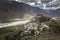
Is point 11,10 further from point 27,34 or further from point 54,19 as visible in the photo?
point 54,19

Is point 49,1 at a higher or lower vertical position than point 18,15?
higher

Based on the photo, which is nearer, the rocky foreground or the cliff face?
the rocky foreground

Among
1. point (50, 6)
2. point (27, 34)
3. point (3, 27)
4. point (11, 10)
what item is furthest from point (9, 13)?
point (50, 6)

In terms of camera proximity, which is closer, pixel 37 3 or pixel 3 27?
pixel 3 27

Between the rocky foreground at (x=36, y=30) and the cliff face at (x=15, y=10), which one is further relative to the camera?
the cliff face at (x=15, y=10)

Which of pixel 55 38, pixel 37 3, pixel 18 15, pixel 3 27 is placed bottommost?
pixel 55 38

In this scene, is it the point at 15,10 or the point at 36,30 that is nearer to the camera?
the point at 36,30

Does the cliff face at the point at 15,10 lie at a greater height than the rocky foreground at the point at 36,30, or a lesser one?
greater

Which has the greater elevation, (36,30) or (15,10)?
(15,10)

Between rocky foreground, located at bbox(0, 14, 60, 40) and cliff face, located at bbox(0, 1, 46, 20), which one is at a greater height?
cliff face, located at bbox(0, 1, 46, 20)

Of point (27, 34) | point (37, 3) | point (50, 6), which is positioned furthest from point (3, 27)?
point (50, 6)
